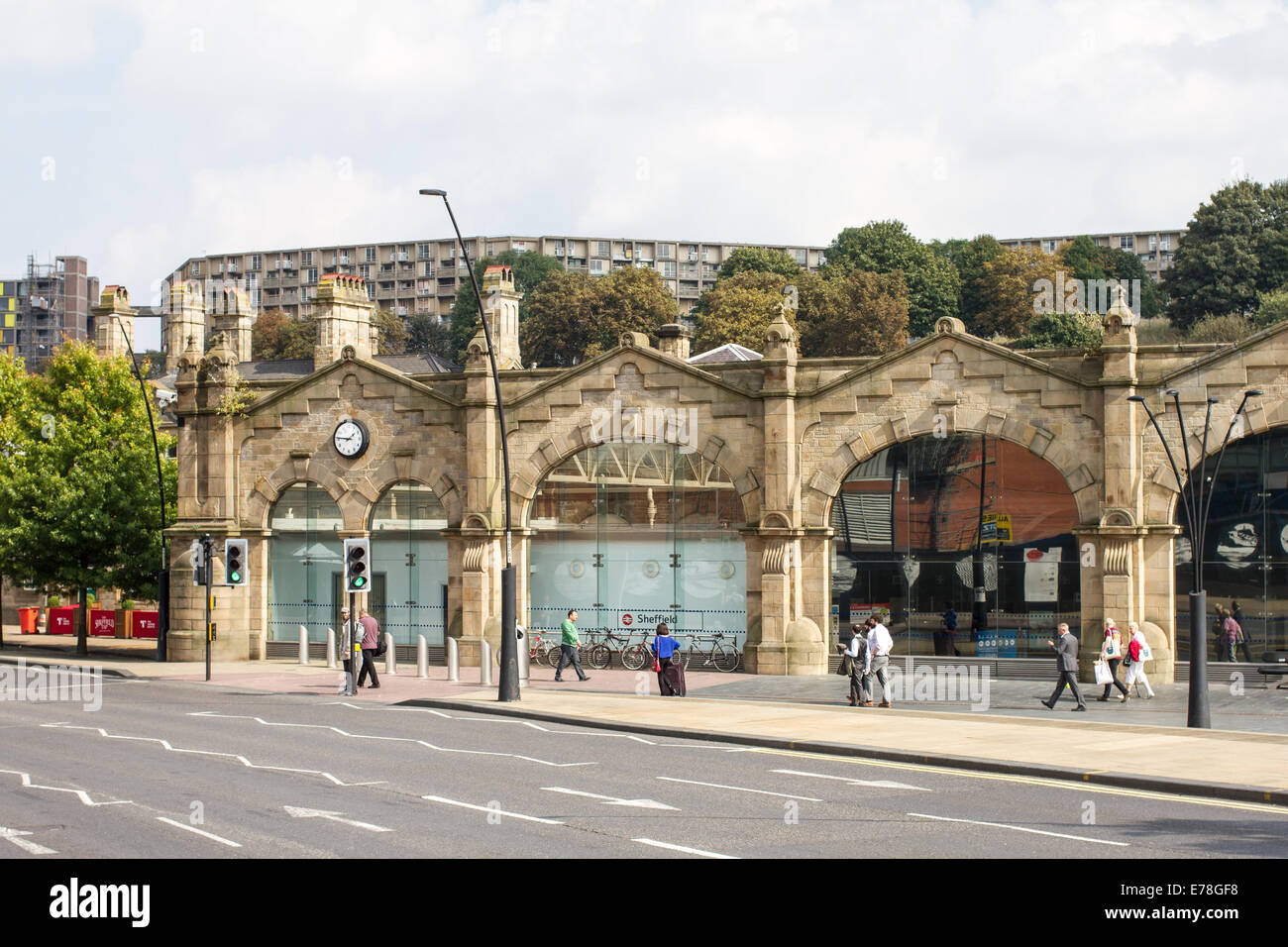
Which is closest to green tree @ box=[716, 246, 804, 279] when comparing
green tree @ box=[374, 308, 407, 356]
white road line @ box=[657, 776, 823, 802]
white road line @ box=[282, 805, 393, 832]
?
green tree @ box=[374, 308, 407, 356]

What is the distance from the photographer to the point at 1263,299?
7650 centimetres

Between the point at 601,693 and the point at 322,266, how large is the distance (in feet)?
487

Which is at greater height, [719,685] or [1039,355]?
[1039,355]

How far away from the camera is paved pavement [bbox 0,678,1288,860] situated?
1291 cm

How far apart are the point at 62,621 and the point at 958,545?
38.5 m

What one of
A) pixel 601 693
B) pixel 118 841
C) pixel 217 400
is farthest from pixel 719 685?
pixel 118 841

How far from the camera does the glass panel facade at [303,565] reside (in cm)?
3838

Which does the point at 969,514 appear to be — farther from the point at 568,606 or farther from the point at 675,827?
the point at 675,827

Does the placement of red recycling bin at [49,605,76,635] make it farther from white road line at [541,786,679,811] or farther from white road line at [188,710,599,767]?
white road line at [541,786,679,811]

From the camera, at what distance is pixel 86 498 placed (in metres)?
44.2

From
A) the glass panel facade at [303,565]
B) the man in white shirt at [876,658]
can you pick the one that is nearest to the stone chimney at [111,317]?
the glass panel facade at [303,565]

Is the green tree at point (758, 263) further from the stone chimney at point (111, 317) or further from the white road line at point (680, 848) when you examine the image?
the white road line at point (680, 848)

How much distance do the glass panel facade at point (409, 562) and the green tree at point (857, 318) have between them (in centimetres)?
5119

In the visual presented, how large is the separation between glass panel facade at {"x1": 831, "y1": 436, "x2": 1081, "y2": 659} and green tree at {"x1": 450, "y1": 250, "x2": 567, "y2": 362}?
83385mm
